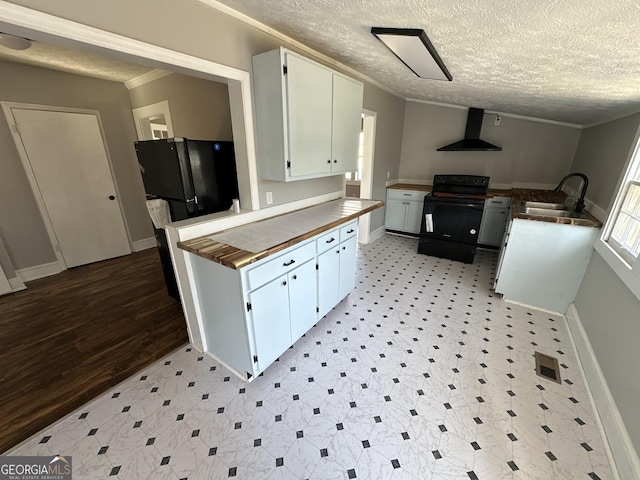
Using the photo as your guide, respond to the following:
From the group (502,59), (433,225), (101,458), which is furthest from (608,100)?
(101,458)

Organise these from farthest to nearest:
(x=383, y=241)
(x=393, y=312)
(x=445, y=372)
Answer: (x=383, y=241), (x=393, y=312), (x=445, y=372)

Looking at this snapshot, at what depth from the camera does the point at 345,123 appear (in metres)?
2.48

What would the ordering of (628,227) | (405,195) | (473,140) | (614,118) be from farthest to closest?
(405,195) → (473,140) → (614,118) → (628,227)

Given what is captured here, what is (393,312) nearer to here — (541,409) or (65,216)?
(541,409)

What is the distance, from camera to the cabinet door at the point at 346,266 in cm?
246

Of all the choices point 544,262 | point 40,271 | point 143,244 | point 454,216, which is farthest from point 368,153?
point 40,271

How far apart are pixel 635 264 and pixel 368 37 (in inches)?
89.2

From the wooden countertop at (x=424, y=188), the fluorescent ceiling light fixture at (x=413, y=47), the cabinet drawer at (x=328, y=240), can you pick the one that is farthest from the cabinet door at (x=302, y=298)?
the wooden countertop at (x=424, y=188)

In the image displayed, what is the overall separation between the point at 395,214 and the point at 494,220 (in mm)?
1532

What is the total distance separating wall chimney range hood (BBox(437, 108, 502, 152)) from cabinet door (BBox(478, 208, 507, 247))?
1011 millimetres

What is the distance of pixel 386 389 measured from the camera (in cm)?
176

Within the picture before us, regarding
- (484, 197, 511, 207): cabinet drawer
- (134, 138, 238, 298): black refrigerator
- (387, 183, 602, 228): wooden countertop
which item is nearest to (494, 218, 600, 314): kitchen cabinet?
(387, 183, 602, 228): wooden countertop

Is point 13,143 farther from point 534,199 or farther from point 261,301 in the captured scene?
point 534,199

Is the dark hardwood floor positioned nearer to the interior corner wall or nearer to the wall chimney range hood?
the interior corner wall
